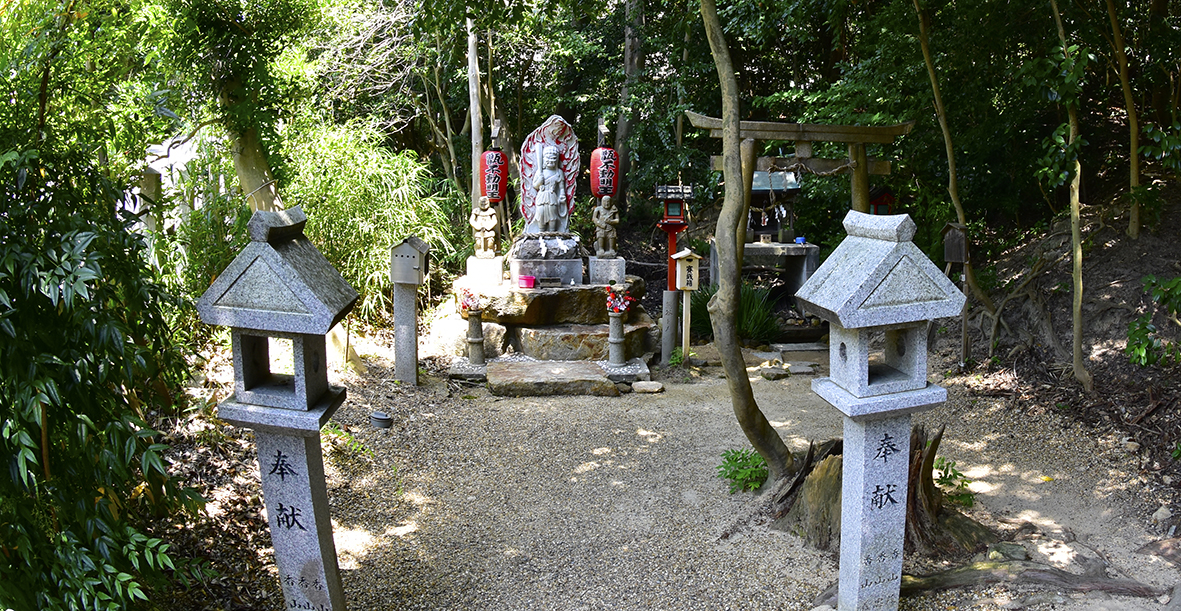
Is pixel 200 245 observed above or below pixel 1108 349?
above

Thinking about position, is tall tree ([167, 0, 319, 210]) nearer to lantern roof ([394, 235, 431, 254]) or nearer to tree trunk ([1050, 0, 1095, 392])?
lantern roof ([394, 235, 431, 254])

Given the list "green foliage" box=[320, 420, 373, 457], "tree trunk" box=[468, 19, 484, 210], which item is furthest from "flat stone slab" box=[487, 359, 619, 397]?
"tree trunk" box=[468, 19, 484, 210]

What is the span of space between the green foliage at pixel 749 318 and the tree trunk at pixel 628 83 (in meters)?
3.26

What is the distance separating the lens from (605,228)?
887cm

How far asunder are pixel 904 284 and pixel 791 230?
23.1 feet

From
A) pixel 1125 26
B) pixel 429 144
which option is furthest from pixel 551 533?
pixel 429 144

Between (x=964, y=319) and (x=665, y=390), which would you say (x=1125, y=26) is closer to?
(x=964, y=319)

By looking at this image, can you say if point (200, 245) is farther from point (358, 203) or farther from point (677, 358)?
point (677, 358)

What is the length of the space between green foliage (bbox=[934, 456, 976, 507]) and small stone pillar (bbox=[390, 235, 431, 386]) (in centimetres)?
440

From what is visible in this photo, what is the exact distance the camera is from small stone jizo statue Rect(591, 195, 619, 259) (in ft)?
29.1

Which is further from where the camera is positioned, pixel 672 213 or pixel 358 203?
pixel 672 213

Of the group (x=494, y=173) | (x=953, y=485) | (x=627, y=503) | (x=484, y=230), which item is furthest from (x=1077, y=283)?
(x=494, y=173)

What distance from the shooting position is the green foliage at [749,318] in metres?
8.82

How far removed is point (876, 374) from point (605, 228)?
18.1ft
